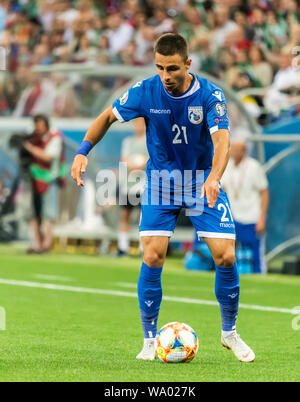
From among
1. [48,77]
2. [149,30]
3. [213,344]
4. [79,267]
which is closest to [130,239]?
[79,267]

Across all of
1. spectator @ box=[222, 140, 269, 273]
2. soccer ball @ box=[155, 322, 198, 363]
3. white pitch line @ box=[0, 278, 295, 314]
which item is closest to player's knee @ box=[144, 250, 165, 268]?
soccer ball @ box=[155, 322, 198, 363]

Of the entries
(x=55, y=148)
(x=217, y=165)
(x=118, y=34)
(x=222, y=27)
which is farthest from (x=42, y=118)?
(x=217, y=165)

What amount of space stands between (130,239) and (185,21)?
578 centimetres

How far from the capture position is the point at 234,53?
1792 centimetres

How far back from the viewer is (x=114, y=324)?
9.09m

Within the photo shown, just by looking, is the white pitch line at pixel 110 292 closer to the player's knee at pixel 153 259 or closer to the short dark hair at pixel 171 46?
the player's knee at pixel 153 259

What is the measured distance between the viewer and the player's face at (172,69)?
6.86 meters

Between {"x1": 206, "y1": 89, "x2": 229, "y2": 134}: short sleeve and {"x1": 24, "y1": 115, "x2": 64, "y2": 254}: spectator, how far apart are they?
9536 mm

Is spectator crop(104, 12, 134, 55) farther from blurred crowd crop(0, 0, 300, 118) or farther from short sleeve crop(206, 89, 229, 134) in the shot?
short sleeve crop(206, 89, 229, 134)

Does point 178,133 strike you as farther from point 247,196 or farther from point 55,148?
point 55,148

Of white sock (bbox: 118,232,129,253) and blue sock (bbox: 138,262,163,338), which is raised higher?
blue sock (bbox: 138,262,163,338)

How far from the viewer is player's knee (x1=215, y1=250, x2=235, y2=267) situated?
23.3 feet

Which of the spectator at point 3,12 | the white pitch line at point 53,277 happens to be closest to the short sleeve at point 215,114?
the white pitch line at point 53,277

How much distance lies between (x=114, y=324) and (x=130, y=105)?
8.68 ft
